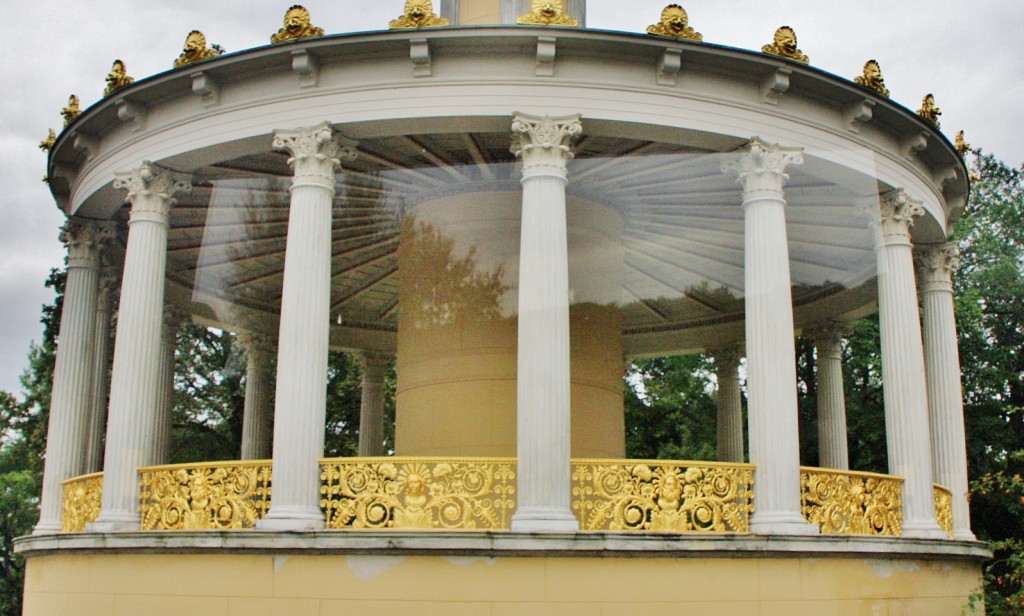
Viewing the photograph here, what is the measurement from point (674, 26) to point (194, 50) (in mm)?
8552

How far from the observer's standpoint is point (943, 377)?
26.1m

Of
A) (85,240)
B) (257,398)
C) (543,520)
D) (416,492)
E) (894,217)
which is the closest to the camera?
(543,520)

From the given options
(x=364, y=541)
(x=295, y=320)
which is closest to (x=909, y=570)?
(x=364, y=541)

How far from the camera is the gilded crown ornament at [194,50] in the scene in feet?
69.6

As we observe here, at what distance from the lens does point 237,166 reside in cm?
2455

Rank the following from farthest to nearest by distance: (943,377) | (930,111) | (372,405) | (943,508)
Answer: (372,405) < (943,377) < (930,111) < (943,508)

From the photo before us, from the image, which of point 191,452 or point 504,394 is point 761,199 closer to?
point 504,394

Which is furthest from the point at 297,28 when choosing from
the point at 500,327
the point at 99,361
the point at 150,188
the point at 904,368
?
the point at 904,368

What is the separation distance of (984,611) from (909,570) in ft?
11.9

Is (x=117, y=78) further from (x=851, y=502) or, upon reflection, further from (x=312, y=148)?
(x=851, y=502)

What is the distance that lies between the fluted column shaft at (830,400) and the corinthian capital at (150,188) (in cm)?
1854

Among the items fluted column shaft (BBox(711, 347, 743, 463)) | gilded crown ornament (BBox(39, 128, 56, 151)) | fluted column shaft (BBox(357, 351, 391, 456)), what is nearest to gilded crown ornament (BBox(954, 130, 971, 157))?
gilded crown ornament (BBox(39, 128, 56, 151))

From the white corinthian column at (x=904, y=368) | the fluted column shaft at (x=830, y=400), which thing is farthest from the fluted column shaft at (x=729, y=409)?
the white corinthian column at (x=904, y=368)

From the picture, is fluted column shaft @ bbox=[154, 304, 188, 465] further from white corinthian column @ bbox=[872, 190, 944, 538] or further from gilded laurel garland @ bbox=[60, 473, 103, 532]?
white corinthian column @ bbox=[872, 190, 944, 538]
